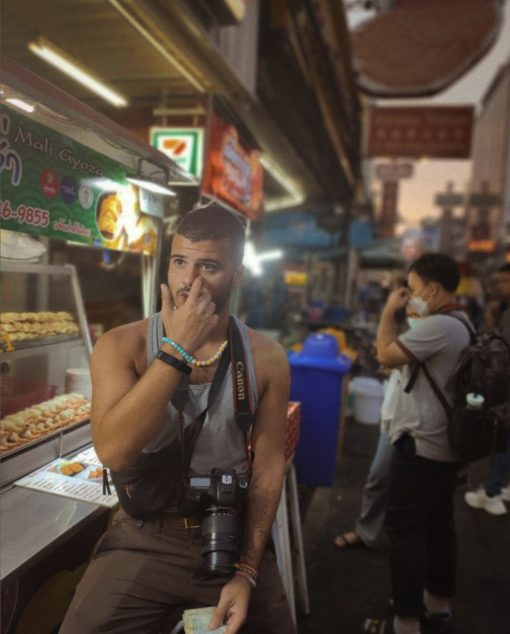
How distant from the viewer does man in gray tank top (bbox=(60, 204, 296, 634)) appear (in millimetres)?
1780

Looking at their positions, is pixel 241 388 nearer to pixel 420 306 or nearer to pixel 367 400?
pixel 420 306

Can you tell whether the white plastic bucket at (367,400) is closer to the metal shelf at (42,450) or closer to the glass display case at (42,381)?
the glass display case at (42,381)

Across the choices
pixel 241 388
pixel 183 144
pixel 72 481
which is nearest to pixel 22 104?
pixel 241 388

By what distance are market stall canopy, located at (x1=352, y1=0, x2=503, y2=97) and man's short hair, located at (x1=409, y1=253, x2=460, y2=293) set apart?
7118 mm

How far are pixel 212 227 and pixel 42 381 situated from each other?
2378 mm

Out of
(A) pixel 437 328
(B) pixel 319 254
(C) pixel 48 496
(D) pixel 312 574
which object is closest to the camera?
(C) pixel 48 496

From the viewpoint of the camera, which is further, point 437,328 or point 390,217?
point 390,217

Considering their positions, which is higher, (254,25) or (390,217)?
(390,217)

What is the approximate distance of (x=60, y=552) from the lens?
2.97m

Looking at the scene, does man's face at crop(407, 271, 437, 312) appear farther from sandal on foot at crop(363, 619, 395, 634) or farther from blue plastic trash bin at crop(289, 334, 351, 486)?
blue plastic trash bin at crop(289, 334, 351, 486)

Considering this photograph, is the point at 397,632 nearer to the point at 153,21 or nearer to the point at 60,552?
the point at 60,552

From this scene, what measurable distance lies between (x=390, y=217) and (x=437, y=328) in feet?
155

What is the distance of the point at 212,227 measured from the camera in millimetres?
1935

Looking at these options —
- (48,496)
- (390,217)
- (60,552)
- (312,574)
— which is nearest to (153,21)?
(48,496)
